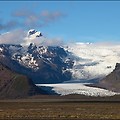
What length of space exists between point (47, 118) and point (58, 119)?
477cm

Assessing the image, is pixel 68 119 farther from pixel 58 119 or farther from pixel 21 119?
pixel 21 119

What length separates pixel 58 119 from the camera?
126 metres

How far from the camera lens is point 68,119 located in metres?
126

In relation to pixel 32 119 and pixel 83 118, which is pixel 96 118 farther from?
pixel 32 119

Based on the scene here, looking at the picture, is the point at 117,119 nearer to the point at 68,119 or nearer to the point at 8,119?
the point at 68,119

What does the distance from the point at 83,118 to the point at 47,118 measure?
8757 mm

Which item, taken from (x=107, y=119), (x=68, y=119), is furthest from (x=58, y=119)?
(x=107, y=119)

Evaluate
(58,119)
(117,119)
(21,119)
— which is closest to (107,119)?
(117,119)

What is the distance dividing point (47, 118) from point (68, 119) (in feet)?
20.7

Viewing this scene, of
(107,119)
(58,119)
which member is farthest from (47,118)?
(107,119)

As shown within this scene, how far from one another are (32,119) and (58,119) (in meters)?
6.13

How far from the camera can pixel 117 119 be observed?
401 ft

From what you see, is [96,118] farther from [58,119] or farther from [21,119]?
[21,119]

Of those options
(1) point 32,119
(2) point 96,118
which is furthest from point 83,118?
(1) point 32,119
